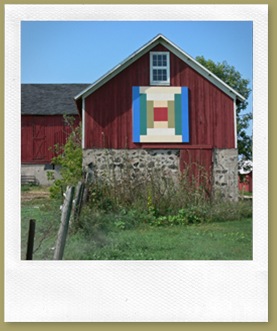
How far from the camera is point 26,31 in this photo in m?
7.28

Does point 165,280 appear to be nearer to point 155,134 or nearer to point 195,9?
point 195,9

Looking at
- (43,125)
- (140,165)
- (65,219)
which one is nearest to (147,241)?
(65,219)

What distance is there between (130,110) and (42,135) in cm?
572

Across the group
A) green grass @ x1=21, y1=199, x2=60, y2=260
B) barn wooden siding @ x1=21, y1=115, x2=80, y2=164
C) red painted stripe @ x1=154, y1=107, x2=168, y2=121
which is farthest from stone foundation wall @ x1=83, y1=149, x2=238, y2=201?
barn wooden siding @ x1=21, y1=115, x2=80, y2=164

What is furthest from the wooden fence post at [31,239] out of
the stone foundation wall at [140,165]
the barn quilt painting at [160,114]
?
the barn quilt painting at [160,114]

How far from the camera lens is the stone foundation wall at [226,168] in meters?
10.6

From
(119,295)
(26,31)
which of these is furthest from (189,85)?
(119,295)

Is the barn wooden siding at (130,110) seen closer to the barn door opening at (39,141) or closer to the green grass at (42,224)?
the green grass at (42,224)

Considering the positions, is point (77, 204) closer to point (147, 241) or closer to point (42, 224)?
point (42, 224)

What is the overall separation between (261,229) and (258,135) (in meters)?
1.05

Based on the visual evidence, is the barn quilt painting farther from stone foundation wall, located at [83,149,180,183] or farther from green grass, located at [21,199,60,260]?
green grass, located at [21,199,60,260]

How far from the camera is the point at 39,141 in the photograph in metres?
15.5

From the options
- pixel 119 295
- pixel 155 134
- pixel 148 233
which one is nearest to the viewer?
pixel 119 295

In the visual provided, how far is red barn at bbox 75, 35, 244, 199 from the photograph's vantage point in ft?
33.8
